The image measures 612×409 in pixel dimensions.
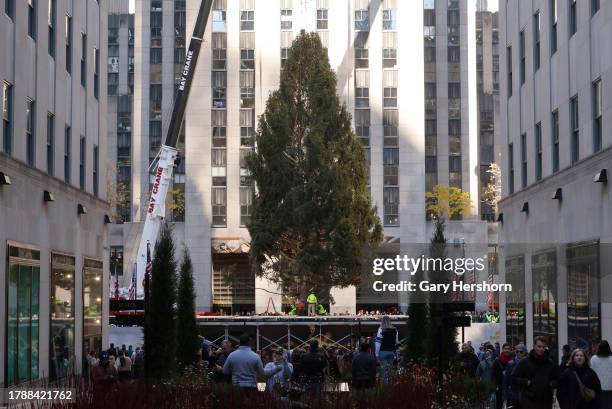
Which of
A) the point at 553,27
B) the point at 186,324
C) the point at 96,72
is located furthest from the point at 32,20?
the point at 553,27

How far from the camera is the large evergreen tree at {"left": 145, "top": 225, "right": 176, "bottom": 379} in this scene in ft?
88.7

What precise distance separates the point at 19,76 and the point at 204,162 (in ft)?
183

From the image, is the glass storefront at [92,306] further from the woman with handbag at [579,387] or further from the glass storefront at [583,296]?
the woman with handbag at [579,387]

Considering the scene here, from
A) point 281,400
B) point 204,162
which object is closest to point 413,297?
point 281,400

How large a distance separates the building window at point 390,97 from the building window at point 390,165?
3.21 metres

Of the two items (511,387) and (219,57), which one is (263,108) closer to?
(219,57)

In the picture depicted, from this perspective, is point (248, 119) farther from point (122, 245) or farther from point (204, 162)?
point (122, 245)

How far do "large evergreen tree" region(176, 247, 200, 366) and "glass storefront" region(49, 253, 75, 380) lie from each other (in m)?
3.97

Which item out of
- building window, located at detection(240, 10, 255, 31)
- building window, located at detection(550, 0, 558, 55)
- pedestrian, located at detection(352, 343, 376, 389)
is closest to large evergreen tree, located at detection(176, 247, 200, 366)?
pedestrian, located at detection(352, 343, 376, 389)

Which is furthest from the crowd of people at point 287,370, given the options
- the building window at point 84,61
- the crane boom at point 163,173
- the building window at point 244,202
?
the building window at point 244,202

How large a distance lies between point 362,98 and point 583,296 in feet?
189

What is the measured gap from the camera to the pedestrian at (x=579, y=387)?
17391 millimetres

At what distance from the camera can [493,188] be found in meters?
105

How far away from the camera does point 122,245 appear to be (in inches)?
3750
